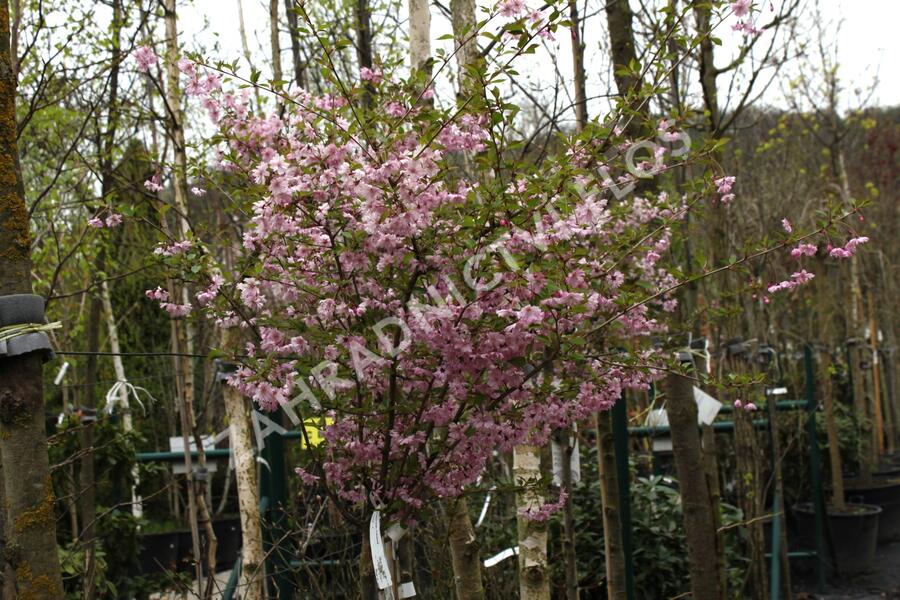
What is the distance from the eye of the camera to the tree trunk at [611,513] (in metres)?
3.79

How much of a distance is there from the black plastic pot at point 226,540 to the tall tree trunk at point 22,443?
8.28 meters

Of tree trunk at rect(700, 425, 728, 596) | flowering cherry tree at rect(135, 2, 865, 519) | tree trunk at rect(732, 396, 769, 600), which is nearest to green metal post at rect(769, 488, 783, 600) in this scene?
tree trunk at rect(732, 396, 769, 600)

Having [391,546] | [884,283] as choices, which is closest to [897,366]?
[884,283]

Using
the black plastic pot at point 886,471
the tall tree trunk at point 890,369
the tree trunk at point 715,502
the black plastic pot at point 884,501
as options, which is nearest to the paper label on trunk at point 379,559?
the tree trunk at point 715,502

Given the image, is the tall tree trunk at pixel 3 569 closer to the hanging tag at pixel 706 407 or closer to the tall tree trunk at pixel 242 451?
the tall tree trunk at pixel 242 451

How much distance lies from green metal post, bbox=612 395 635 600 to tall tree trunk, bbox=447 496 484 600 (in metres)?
0.98

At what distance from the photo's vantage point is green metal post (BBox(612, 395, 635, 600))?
12.5ft

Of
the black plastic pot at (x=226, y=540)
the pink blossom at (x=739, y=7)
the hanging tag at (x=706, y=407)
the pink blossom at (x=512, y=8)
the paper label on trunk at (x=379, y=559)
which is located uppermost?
the pink blossom at (x=739, y=7)

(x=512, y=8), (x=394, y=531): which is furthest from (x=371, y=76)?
(x=394, y=531)

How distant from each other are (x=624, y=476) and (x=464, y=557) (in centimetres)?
104

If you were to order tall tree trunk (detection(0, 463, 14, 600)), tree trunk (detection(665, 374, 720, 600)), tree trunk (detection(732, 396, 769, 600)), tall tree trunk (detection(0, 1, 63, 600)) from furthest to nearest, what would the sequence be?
tree trunk (detection(732, 396, 769, 600)) < tree trunk (detection(665, 374, 720, 600)) < tall tree trunk (detection(0, 463, 14, 600)) < tall tree trunk (detection(0, 1, 63, 600))

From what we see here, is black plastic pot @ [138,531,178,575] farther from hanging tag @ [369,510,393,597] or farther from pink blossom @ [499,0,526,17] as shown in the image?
pink blossom @ [499,0,526,17]

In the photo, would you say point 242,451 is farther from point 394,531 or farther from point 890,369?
point 890,369

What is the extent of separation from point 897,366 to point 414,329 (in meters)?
15.9
